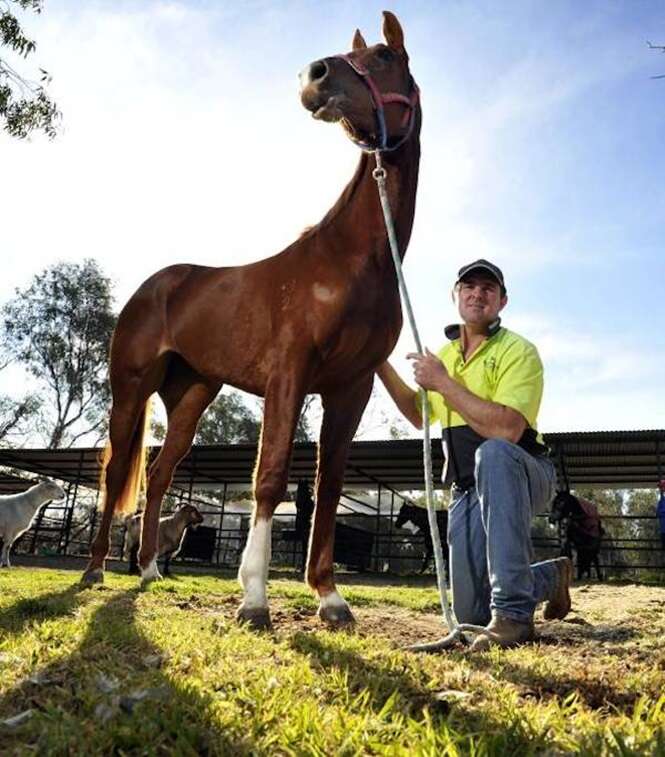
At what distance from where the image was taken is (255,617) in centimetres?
286

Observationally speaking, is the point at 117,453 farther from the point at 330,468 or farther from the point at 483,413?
the point at 483,413

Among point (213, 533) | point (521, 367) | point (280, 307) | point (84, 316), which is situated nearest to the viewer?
point (521, 367)

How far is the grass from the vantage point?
127 centimetres

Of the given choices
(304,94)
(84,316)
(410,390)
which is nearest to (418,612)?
(410,390)

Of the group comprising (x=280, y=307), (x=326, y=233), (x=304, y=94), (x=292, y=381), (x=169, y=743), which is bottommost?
(x=169, y=743)

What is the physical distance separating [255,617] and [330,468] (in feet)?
3.51

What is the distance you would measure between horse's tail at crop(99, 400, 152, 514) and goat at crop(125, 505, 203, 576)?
4896 millimetres

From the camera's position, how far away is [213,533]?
15492 millimetres

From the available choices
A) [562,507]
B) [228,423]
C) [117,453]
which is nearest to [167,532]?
[117,453]

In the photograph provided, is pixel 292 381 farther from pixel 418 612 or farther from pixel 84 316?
pixel 84 316

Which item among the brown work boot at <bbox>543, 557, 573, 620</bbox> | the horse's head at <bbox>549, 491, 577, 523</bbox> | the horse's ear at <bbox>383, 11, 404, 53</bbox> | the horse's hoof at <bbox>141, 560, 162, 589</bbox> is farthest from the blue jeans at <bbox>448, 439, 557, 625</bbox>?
the horse's head at <bbox>549, 491, 577, 523</bbox>

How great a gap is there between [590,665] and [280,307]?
7.04 ft

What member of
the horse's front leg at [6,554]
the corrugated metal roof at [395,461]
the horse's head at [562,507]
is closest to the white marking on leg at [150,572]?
the horse's front leg at [6,554]

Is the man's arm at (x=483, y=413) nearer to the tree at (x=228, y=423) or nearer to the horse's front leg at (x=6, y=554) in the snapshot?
the horse's front leg at (x=6, y=554)
